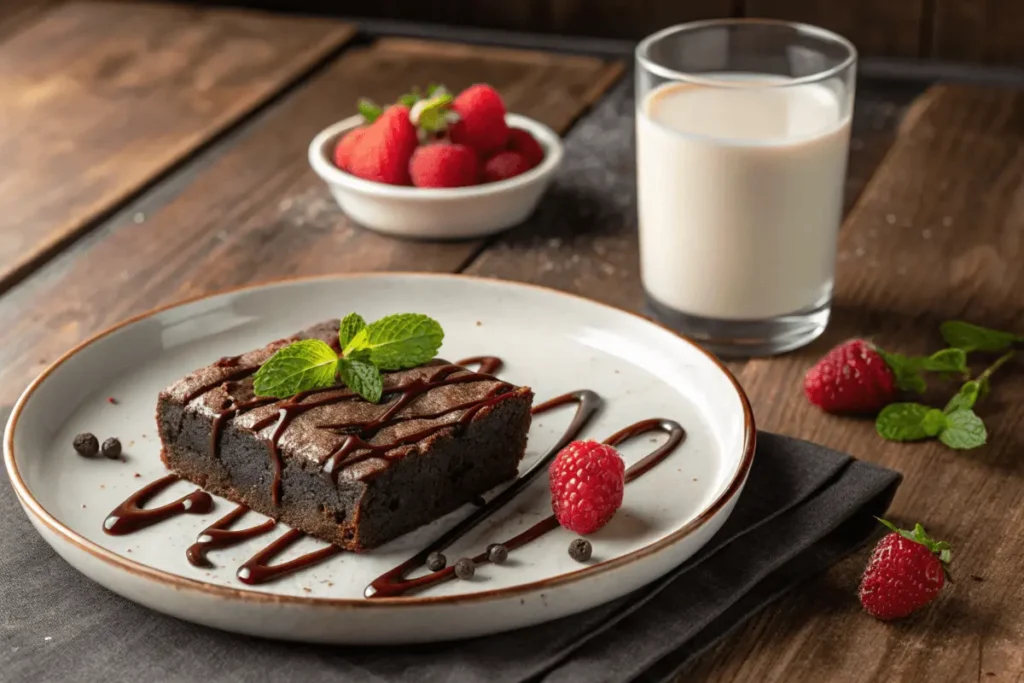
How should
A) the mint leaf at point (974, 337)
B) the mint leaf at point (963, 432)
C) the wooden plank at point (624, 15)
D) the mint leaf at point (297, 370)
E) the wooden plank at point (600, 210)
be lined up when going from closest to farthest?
the mint leaf at point (297, 370), the mint leaf at point (963, 432), the mint leaf at point (974, 337), the wooden plank at point (600, 210), the wooden plank at point (624, 15)

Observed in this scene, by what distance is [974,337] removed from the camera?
5.50ft

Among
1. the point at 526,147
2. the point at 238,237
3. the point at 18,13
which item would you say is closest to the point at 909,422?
the point at 526,147

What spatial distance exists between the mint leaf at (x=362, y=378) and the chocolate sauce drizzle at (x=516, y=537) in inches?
6.2

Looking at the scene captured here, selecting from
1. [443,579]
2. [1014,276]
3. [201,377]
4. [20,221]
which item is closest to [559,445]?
[443,579]

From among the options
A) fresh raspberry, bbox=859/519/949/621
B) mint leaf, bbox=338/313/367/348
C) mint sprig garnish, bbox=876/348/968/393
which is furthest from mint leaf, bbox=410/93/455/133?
fresh raspberry, bbox=859/519/949/621

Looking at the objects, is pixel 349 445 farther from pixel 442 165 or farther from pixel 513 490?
pixel 442 165

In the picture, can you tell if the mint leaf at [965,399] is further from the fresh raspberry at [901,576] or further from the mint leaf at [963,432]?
the fresh raspberry at [901,576]

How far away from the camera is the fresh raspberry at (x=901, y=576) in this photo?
1.17 m

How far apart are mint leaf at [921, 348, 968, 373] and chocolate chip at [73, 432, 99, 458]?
0.95m

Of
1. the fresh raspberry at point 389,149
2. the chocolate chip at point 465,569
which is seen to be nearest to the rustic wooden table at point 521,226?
the fresh raspberry at point 389,149

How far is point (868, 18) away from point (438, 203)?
1493mm

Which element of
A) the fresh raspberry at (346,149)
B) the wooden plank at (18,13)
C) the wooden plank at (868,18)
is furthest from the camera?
the wooden plank at (868,18)

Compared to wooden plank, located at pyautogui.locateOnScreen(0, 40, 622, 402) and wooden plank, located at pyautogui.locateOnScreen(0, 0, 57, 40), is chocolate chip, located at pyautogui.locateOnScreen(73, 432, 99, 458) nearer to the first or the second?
wooden plank, located at pyautogui.locateOnScreen(0, 40, 622, 402)

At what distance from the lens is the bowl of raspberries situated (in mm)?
1935
